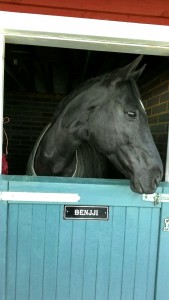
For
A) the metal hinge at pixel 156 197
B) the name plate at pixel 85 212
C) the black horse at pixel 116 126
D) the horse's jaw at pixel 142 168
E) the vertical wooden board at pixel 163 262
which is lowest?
the vertical wooden board at pixel 163 262

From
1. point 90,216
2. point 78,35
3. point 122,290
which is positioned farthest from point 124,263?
point 78,35

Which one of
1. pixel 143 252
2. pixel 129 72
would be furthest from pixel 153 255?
pixel 129 72

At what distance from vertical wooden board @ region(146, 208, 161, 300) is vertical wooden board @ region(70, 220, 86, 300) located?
0.40 meters

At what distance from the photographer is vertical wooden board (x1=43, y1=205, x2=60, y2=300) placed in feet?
5.05

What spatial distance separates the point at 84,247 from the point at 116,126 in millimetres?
712

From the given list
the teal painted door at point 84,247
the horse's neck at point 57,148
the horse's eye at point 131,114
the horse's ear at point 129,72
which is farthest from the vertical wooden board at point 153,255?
the horse's ear at point 129,72

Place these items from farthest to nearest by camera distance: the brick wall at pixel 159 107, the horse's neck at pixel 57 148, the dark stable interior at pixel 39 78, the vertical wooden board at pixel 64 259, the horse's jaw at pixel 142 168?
1. the dark stable interior at pixel 39 78
2. the brick wall at pixel 159 107
3. the horse's neck at pixel 57 148
4. the vertical wooden board at pixel 64 259
5. the horse's jaw at pixel 142 168

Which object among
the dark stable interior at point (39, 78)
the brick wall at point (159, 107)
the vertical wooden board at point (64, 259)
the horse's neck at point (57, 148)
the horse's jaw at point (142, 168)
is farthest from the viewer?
the dark stable interior at point (39, 78)

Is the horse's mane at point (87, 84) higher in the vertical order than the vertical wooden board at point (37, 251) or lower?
higher

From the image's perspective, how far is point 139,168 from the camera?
1470 millimetres

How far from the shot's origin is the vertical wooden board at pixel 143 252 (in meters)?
1.59

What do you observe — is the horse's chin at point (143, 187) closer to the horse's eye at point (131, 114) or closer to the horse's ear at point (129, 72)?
the horse's eye at point (131, 114)

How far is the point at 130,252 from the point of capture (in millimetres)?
1607

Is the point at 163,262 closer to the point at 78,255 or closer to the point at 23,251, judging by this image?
the point at 78,255
